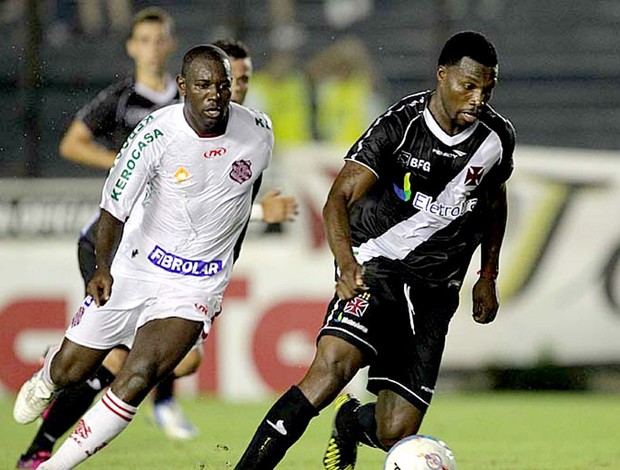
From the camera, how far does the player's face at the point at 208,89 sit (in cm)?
624

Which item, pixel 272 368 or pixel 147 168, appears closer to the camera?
pixel 147 168

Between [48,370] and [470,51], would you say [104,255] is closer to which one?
[48,370]

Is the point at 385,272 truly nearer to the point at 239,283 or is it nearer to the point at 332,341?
the point at 332,341

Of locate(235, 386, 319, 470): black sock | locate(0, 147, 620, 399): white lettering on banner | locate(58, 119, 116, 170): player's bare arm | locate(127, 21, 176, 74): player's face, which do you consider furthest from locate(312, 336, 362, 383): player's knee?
locate(0, 147, 620, 399): white lettering on banner

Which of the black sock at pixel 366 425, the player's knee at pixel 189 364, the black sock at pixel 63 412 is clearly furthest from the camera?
the player's knee at pixel 189 364

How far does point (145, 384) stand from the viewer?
6.06m

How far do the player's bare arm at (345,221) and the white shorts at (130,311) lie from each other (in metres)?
0.91

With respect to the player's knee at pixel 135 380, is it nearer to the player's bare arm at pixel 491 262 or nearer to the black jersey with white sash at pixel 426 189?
the black jersey with white sash at pixel 426 189

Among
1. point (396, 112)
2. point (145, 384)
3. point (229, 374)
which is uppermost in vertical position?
point (396, 112)

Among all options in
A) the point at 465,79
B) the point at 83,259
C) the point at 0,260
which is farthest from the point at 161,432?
the point at 465,79

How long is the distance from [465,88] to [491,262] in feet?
3.31

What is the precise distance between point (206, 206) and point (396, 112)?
1011mm

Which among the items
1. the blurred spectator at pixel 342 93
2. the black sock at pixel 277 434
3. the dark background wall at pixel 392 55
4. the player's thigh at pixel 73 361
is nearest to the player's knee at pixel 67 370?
the player's thigh at pixel 73 361

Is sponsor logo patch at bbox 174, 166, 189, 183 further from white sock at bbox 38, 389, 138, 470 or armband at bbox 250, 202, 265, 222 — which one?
white sock at bbox 38, 389, 138, 470
